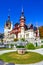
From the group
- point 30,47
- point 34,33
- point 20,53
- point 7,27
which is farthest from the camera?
point 7,27

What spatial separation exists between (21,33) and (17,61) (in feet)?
155

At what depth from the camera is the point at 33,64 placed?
63.4 ft

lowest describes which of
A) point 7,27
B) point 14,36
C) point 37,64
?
point 37,64

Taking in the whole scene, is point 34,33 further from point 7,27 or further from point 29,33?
point 7,27

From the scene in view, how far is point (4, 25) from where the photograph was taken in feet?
301

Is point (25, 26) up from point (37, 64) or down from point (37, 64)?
up

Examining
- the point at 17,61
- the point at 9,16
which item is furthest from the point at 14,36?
the point at 17,61

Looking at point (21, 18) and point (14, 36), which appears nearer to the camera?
point (21, 18)

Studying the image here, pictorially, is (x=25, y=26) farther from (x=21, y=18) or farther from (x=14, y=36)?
(x=14, y=36)

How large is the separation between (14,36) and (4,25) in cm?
1873

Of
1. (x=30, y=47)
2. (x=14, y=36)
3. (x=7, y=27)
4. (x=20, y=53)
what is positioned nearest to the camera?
(x=20, y=53)

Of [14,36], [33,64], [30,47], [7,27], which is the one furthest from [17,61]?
[7,27]

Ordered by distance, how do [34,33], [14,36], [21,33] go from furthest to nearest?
[14,36] → [21,33] → [34,33]

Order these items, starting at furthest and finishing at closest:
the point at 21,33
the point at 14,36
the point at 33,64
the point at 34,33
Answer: the point at 14,36, the point at 21,33, the point at 34,33, the point at 33,64
